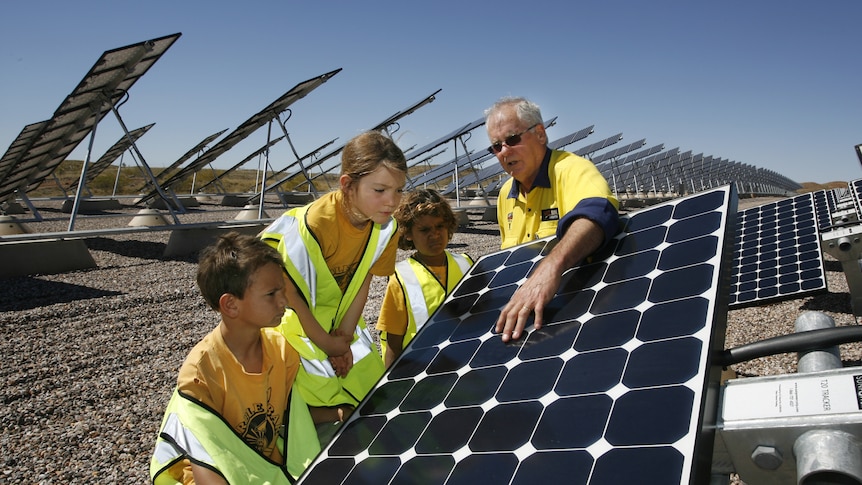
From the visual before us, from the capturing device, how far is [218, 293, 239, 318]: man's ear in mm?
2635

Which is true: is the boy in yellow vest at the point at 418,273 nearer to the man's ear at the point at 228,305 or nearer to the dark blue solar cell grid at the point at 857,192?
the man's ear at the point at 228,305

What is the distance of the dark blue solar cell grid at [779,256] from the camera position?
5504mm

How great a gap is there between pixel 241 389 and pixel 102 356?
184 inches

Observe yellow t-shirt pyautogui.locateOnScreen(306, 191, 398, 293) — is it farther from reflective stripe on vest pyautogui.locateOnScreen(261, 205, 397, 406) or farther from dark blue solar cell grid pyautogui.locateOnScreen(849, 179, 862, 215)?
dark blue solar cell grid pyautogui.locateOnScreen(849, 179, 862, 215)

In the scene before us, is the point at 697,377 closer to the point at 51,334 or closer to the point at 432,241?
the point at 432,241

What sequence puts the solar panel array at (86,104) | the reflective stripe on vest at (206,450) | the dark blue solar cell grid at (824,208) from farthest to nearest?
the solar panel array at (86,104) → the dark blue solar cell grid at (824,208) → the reflective stripe on vest at (206,450)

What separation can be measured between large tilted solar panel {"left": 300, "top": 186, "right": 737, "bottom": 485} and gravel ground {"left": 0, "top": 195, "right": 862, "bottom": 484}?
10.3 ft

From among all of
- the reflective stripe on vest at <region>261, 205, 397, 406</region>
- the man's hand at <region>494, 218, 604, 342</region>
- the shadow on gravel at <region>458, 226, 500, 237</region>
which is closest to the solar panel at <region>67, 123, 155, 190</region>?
the shadow on gravel at <region>458, 226, 500, 237</region>

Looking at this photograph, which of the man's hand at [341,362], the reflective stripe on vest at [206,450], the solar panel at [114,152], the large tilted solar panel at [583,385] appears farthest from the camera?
the solar panel at [114,152]

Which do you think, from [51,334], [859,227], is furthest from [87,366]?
[859,227]

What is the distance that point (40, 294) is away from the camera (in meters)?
9.02

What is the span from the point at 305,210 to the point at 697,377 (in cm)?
237

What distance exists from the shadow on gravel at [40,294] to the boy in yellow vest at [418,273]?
23.2 feet

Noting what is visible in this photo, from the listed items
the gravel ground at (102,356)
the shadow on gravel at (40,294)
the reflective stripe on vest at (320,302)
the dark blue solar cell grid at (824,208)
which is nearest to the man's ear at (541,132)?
the reflective stripe on vest at (320,302)
